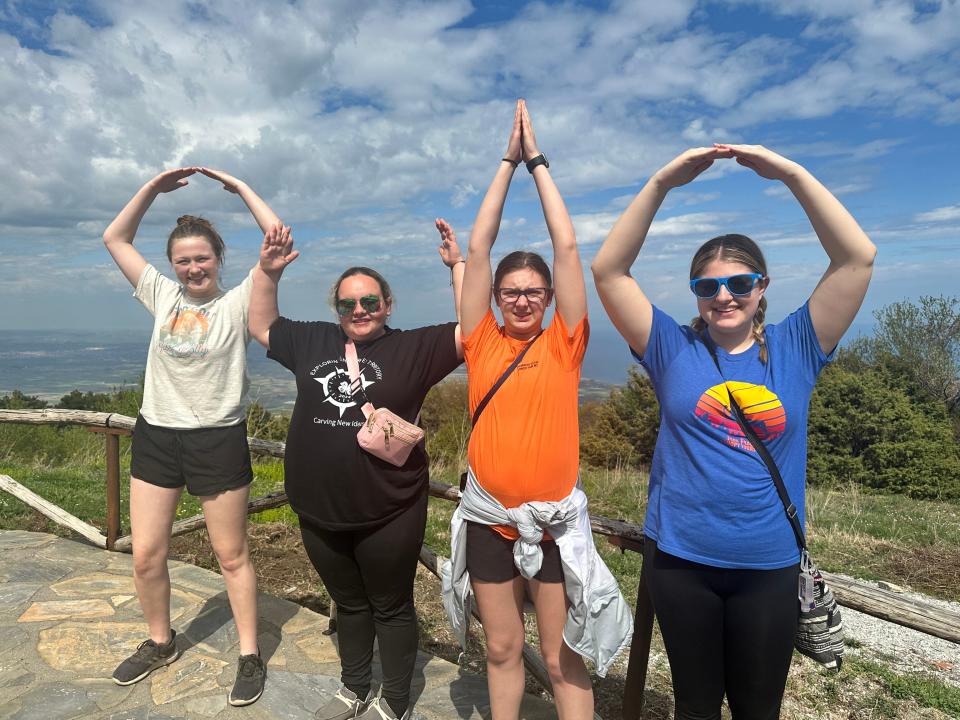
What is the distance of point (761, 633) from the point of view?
6.39 ft

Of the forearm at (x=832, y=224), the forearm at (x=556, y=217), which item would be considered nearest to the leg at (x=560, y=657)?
the forearm at (x=556, y=217)

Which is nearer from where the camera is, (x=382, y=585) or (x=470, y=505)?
(x=470, y=505)

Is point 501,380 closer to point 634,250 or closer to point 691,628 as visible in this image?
point 634,250

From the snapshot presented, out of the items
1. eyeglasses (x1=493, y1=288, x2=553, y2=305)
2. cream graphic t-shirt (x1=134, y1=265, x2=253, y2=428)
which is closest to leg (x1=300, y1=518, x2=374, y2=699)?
cream graphic t-shirt (x1=134, y1=265, x2=253, y2=428)

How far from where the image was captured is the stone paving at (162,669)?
9.41 feet

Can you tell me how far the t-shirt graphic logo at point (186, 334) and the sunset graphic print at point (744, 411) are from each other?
2052 mm

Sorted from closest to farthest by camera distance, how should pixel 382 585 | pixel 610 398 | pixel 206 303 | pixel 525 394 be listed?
pixel 525 394 < pixel 382 585 < pixel 206 303 < pixel 610 398

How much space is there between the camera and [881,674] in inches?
163

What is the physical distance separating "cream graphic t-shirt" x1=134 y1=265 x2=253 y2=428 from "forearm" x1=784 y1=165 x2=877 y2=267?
7.11ft

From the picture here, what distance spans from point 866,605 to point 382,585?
173 centimetres

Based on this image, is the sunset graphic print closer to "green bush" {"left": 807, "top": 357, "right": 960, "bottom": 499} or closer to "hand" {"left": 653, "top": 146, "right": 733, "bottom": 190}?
"hand" {"left": 653, "top": 146, "right": 733, "bottom": 190}

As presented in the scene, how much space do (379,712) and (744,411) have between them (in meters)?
1.89

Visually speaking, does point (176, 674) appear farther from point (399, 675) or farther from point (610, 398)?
point (610, 398)

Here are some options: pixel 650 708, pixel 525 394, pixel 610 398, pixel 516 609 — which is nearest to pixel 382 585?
pixel 516 609
